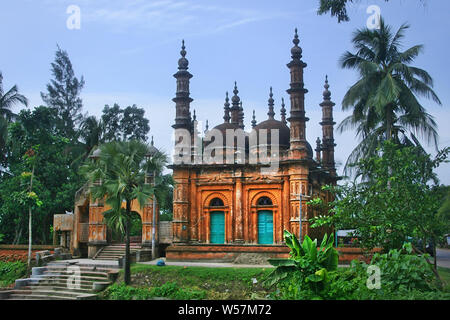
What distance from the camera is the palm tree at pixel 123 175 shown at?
19.1 m

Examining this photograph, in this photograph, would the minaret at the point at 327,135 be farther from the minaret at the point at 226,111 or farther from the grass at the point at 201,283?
the grass at the point at 201,283

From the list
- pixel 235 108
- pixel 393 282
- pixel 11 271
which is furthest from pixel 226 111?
pixel 393 282

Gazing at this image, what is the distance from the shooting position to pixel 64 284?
21344 millimetres

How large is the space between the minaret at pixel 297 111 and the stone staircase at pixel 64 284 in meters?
11.1

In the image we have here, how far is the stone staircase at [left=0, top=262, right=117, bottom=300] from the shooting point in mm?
20219

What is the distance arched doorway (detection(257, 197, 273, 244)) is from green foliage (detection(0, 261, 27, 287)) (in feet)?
41.0

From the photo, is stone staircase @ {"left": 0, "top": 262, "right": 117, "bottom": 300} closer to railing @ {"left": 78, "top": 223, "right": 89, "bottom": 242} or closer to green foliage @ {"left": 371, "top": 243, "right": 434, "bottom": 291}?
railing @ {"left": 78, "top": 223, "right": 89, "bottom": 242}

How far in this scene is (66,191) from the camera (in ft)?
105

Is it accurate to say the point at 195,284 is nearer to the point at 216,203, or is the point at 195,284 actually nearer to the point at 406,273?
the point at 216,203

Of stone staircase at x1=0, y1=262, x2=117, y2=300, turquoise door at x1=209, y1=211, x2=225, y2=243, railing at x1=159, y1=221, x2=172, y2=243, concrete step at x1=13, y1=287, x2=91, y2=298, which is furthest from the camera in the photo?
railing at x1=159, y1=221, x2=172, y2=243

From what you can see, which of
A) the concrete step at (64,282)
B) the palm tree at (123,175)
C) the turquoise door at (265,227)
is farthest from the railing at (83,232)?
the turquoise door at (265,227)

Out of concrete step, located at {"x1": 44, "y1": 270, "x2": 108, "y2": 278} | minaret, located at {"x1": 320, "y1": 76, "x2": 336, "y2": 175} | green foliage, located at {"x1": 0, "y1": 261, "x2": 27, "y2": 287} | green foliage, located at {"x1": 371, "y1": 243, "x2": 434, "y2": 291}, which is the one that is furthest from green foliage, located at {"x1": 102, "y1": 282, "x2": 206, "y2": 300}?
minaret, located at {"x1": 320, "y1": 76, "x2": 336, "y2": 175}
